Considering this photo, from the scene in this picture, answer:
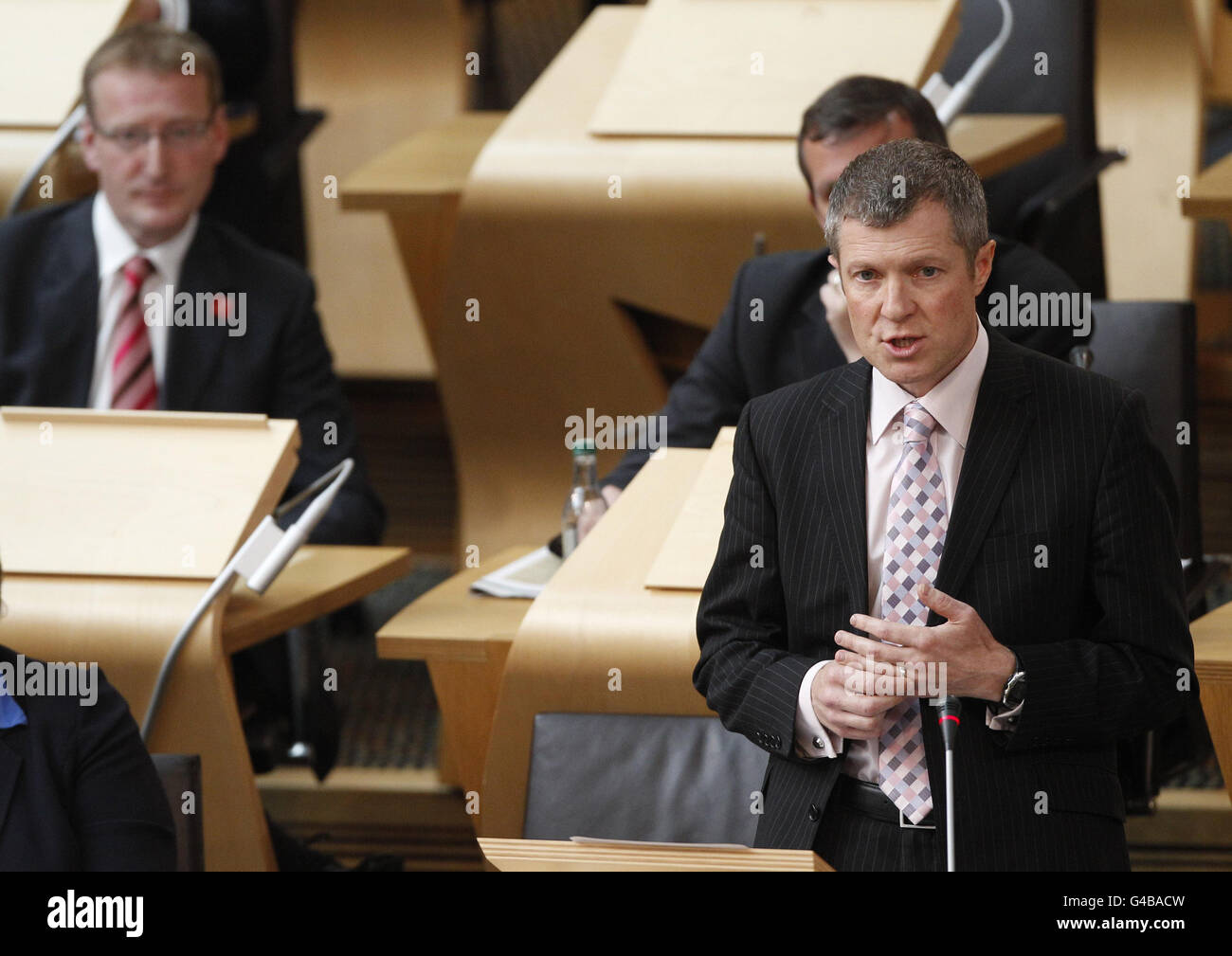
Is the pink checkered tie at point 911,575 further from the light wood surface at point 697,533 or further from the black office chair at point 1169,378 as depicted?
the black office chair at point 1169,378

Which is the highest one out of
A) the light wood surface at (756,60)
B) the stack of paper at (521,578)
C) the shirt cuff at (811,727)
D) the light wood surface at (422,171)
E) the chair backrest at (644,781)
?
the light wood surface at (756,60)

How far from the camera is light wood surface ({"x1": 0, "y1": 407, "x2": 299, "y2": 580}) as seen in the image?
9.36 feet

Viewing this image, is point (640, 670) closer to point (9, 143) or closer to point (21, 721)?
point (21, 721)

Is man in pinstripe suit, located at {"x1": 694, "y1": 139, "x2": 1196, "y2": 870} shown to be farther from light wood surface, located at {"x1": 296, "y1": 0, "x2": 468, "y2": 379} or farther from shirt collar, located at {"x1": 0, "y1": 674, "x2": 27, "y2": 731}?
light wood surface, located at {"x1": 296, "y1": 0, "x2": 468, "y2": 379}

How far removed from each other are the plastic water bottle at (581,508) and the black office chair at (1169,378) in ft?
2.78

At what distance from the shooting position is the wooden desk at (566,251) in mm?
3967

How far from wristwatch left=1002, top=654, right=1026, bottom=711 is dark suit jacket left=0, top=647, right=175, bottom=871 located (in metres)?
1.00

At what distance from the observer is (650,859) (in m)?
1.64

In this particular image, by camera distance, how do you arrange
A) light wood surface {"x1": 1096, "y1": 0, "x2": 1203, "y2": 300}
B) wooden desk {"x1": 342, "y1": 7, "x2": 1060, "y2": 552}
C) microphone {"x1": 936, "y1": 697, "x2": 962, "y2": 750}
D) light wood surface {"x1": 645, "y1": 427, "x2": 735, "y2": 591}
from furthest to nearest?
light wood surface {"x1": 1096, "y1": 0, "x2": 1203, "y2": 300} < wooden desk {"x1": 342, "y1": 7, "x2": 1060, "y2": 552} < light wood surface {"x1": 645, "y1": 427, "x2": 735, "y2": 591} < microphone {"x1": 936, "y1": 697, "x2": 962, "y2": 750}

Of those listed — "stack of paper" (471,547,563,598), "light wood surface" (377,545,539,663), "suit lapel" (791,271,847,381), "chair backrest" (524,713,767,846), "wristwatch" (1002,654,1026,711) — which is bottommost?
"chair backrest" (524,713,767,846)

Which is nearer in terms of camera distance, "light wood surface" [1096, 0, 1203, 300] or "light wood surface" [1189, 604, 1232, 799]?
"light wood surface" [1189, 604, 1232, 799]

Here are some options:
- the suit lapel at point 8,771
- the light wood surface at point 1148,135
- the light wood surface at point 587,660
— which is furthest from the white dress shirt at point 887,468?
the light wood surface at point 1148,135

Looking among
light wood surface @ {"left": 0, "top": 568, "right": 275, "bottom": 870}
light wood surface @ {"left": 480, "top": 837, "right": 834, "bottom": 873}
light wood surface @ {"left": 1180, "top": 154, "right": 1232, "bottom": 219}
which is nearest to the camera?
light wood surface @ {"left": 480, "top": 837, "right": 834, "bottom": 873}

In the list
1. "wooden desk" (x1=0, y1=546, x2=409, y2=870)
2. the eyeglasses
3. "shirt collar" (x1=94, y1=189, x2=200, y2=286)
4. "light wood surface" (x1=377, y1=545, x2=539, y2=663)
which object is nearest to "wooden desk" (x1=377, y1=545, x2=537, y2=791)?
"light wood surface" (x1=377, y1=545, x2=539, y2=663)
